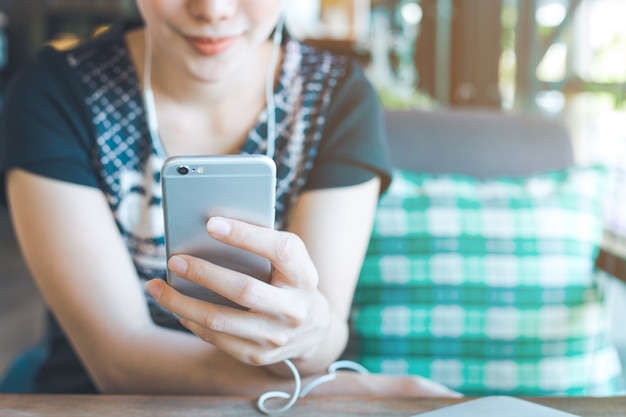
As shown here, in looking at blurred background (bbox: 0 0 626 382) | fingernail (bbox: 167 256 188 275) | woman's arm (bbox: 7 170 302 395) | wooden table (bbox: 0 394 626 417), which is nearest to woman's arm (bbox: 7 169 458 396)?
woman's arm (bbox: 7 170 302 395)

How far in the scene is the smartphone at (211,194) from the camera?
1.67ft

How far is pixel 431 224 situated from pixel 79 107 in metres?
0.50

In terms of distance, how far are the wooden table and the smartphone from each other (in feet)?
0.47

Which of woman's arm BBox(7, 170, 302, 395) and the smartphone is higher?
the smartphone

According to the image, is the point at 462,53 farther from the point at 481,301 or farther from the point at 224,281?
the point at 224,281

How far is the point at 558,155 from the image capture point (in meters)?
1.20

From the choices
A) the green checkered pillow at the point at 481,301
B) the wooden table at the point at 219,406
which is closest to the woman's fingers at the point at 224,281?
the wooden table at the point at 219,406

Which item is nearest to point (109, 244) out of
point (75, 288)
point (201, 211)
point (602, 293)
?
point (75, 288)

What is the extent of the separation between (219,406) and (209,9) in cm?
36

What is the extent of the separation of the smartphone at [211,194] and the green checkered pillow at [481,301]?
54 centimetres

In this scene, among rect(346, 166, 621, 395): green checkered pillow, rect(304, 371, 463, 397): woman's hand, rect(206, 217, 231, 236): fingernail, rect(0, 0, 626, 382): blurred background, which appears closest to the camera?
rect(206, 217, 231, 236): fingernail

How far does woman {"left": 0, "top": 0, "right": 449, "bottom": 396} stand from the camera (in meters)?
0.73

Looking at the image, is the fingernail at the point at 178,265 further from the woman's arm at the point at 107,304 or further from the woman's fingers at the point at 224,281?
the woman's arm at the point at 107,304

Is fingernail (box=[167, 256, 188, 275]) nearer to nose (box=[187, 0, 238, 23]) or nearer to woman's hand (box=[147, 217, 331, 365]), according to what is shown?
woman's hand (box=[147, 217, 331, 365])
